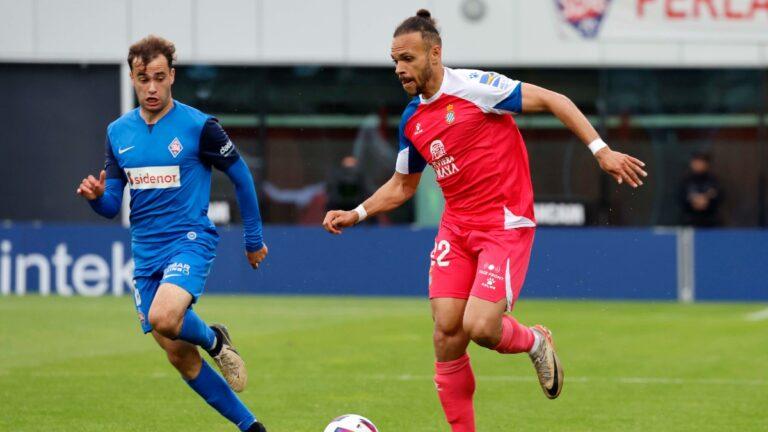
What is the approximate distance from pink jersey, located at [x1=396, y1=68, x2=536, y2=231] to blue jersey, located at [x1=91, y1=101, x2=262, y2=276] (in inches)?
44.2

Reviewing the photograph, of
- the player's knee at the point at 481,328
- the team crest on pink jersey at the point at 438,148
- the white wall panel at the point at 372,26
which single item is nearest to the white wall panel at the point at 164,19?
the white wall panel at the point at 372,26

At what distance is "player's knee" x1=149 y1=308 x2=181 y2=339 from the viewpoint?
7.87 meters

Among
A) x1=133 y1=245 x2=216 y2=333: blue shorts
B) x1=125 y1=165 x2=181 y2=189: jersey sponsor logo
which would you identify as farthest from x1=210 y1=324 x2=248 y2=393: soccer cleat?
x1=125 y1=165 x2=181 y2=189: jersey sponsor logo

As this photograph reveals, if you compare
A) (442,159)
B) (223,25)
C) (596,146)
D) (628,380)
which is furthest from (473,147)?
(223,25)

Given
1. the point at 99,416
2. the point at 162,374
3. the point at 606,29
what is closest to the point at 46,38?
the point at 606,29

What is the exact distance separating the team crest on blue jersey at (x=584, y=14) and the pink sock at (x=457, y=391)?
53.2ft

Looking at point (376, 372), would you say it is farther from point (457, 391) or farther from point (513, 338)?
point (457, 391)

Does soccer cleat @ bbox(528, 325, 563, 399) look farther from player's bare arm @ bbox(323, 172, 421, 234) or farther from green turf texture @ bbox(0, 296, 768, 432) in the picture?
player's bare arm @ bbox(323, 172, 421, 234)

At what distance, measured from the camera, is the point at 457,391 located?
26.5ft

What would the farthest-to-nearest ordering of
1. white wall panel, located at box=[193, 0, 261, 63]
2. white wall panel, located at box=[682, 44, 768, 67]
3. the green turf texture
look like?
white wall panel, located at box=[193, 0, 261, 63], white wall panel, located at box=[682, 44, 768, 67], the green turf texture

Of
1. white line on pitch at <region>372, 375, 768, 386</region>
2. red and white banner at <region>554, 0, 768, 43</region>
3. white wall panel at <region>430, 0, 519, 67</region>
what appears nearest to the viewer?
white line on pitch at <region>372, 375, 768, 386</region>

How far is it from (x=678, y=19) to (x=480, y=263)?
1628 centimetres

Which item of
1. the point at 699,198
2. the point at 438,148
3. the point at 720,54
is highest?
the point at 720,54

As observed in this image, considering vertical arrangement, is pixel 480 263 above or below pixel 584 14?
below
